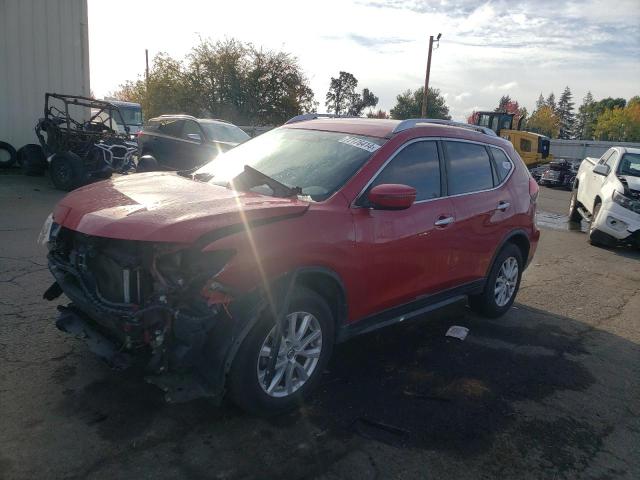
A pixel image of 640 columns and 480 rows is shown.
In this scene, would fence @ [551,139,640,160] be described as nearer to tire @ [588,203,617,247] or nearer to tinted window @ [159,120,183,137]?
tire @ [588,203,617,247]

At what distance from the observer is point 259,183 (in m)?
3.65

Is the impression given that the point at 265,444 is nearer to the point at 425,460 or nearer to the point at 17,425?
the point at 425,460

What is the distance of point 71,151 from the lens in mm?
11320

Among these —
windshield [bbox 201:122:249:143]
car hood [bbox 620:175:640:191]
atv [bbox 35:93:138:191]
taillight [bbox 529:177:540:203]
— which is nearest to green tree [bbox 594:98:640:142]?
car hood [bbox 620:175:640:191]

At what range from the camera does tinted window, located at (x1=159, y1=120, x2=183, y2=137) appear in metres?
13.4

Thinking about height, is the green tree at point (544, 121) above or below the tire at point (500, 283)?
above

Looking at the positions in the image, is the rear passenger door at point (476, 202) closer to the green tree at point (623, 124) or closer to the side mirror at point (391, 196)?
the side mirror at point (391, 196)

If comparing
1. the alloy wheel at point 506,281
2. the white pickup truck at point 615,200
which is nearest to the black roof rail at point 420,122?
the alloy wheel at point 506,281

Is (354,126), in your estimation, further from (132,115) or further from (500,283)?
(132,115)

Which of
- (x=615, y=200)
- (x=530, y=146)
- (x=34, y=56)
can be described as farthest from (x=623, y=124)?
(x=34, y=56)

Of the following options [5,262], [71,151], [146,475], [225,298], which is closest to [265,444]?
[146,475]

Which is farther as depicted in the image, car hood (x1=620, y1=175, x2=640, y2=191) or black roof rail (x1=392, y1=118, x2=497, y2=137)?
car hood (x1=620, y1=175, x2=640, y2=191)

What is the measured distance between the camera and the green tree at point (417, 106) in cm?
5869

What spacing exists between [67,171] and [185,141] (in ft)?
10.2
